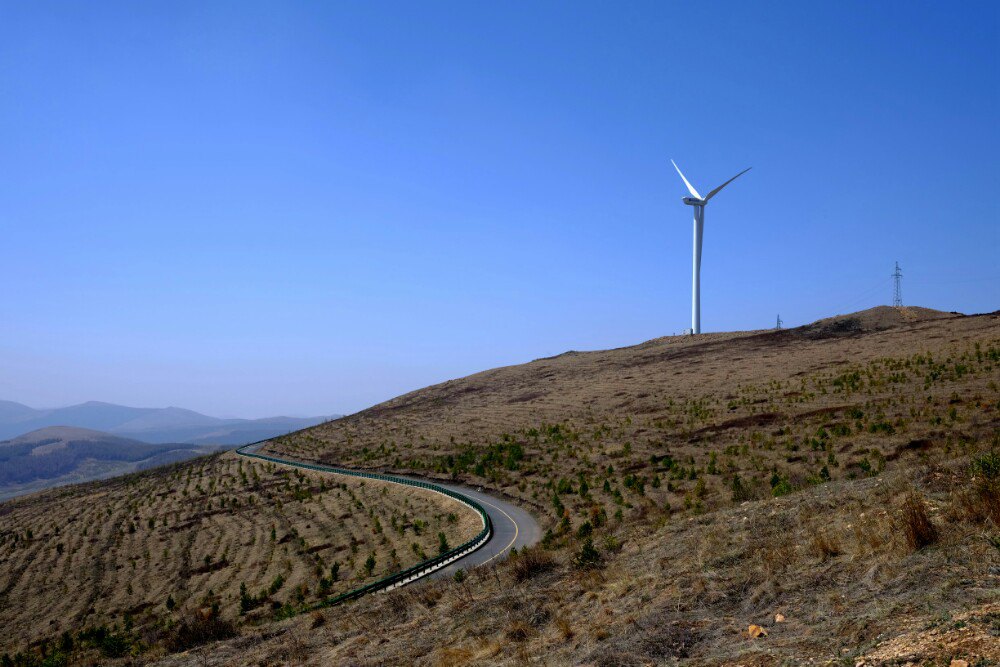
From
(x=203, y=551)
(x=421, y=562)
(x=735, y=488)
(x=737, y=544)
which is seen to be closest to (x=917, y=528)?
(x=737, y=544)

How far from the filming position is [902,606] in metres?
8.28

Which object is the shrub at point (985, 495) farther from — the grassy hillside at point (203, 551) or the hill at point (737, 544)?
the grassy hillside at point (203, 551)

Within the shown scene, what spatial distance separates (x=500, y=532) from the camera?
94.9ft

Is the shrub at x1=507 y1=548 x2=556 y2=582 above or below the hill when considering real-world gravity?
below

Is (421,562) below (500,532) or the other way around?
below

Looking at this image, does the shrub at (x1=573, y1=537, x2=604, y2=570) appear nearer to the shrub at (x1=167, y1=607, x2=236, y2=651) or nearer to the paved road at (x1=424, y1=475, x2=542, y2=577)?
the paved road at (x1=424, y1=475, x2=542, y2=577)

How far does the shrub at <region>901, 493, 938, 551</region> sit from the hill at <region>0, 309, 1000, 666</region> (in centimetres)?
3

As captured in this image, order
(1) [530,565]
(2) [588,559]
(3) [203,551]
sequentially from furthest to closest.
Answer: (3) [203,551] < (1) [530,565] < (2) [588,559]

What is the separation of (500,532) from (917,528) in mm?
20411

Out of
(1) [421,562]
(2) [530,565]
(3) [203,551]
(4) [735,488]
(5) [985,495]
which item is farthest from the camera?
(3) [203,551]

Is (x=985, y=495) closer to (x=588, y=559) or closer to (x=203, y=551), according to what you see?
(x=588, y=559)

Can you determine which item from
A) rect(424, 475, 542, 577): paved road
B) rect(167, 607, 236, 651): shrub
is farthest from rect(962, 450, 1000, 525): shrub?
rect(167, 607, 236, 651): shrub

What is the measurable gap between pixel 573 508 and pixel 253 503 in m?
23.6

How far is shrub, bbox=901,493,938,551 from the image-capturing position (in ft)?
33.5
